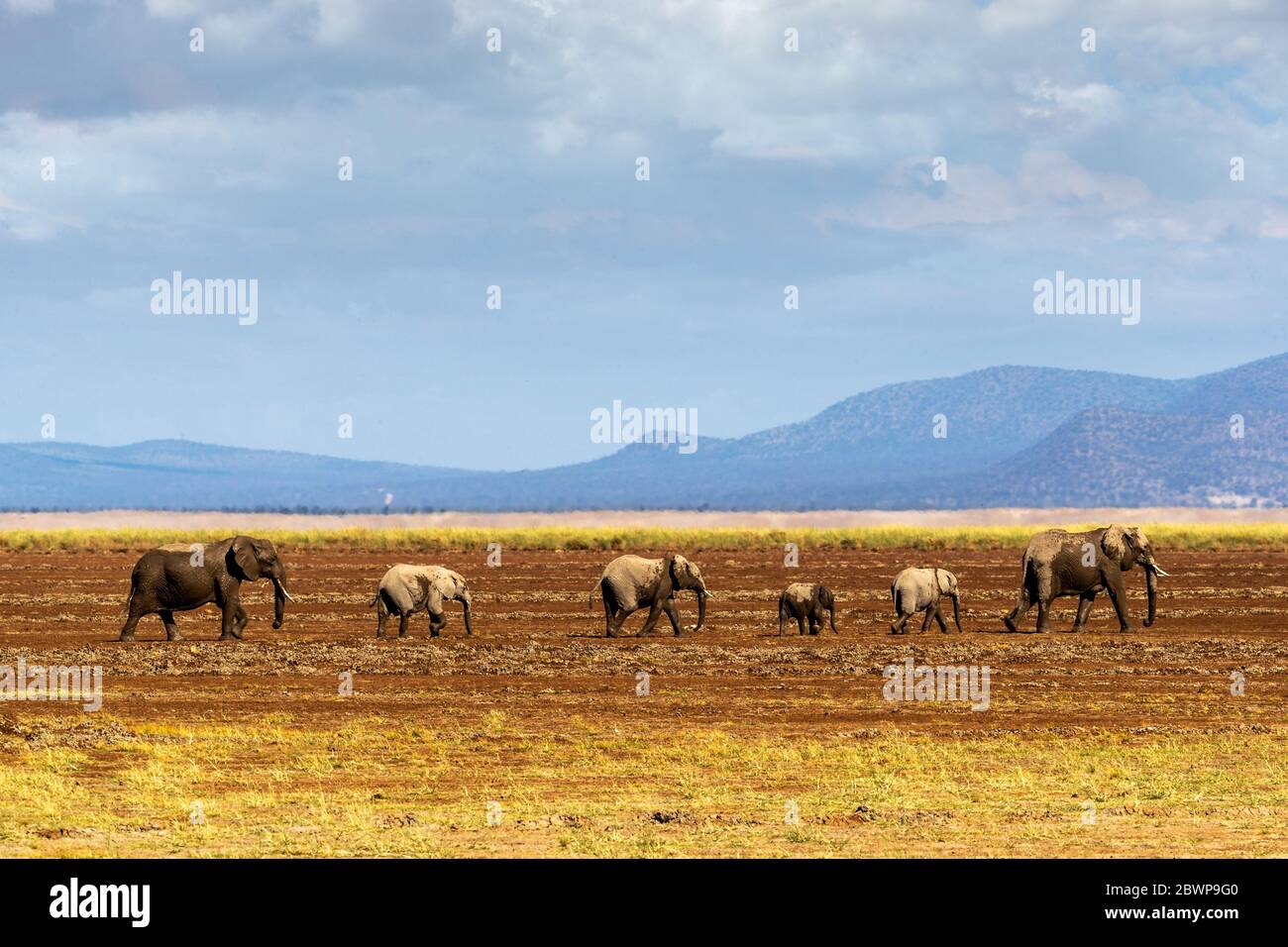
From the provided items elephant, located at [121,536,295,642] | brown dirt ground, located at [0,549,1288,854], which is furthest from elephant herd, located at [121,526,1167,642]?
brown dirt ground, located at [0,549,1288,854]

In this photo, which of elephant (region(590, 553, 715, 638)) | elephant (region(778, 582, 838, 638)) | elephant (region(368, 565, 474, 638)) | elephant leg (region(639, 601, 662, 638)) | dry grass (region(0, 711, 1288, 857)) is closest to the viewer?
dry grass (region(0, 711, 1288, 857))

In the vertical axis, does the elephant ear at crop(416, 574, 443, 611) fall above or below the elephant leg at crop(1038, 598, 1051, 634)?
above

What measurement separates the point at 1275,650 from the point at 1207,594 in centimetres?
1560

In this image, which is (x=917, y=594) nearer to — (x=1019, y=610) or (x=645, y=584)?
A: (x=1019, y=610)

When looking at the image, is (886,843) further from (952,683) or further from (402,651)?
(402,651)

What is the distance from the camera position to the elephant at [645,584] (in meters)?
35.7

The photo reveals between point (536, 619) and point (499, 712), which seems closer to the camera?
point (499, 712)

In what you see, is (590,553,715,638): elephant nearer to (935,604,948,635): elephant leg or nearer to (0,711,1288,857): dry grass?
(935,604,948,635): elephant leg

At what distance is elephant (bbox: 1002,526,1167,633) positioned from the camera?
121 ft

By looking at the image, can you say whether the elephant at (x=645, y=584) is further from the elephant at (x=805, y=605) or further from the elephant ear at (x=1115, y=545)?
the elephant ear at (x=1115, y=545)

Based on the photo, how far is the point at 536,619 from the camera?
137 feet

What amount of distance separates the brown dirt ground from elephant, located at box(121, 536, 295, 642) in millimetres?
776

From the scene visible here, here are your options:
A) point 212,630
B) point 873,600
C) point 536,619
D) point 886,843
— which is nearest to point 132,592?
point 212,630
